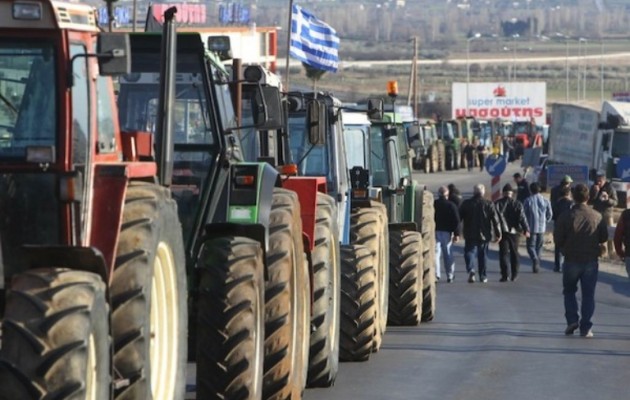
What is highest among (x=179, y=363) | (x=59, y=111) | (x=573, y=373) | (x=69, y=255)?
(x=59, y=111)

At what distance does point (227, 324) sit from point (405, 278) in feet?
32.0

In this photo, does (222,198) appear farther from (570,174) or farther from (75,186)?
(570,174)

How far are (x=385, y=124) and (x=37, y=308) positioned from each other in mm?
15495

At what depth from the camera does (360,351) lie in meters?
17.0

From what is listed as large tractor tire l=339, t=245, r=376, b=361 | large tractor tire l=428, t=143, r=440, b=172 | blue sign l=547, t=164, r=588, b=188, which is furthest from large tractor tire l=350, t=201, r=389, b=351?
large tractor tire l=428, t=143, r=440, b=172

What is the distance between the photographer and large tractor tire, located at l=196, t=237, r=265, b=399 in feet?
36.1

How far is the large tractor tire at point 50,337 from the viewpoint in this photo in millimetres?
7586

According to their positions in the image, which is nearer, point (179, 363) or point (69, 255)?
point (69, 255)

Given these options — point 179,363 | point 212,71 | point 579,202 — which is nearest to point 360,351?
point 579,202

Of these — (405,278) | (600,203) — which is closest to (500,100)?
(600,203)

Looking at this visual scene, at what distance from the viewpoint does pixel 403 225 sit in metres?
22.1

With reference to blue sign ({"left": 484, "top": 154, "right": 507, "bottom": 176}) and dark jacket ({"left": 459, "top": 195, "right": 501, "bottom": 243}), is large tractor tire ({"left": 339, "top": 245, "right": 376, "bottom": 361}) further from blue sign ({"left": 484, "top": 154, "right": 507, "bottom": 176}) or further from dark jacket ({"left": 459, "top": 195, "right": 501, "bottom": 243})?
blue sign ({"left": 484, "top": 154, "right": 507, "bottom": 176})

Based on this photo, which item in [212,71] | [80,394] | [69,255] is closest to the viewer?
[80,394]

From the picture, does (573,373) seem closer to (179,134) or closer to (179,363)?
(179,134)
